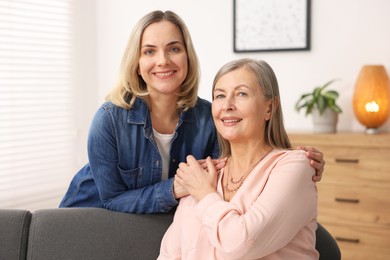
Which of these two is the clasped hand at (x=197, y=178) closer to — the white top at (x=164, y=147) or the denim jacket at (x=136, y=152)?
the denim jacket at (x=136, y=152)

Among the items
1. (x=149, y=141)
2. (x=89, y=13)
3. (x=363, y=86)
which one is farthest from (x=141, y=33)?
(x=89, y=13)

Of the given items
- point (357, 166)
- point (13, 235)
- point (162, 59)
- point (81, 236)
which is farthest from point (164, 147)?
point (357, 166)

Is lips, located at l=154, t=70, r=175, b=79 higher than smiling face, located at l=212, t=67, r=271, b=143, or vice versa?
lips, located at l=154, t=70, r=175, b=79

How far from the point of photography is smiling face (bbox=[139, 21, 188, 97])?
2.05 meters

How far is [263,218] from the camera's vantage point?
156cm

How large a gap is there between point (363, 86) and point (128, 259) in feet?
7.76

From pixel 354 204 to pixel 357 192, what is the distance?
8 cm

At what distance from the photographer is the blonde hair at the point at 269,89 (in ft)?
5.89

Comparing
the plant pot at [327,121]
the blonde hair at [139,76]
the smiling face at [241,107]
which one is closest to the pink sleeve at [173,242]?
the smiling face at [241,107]

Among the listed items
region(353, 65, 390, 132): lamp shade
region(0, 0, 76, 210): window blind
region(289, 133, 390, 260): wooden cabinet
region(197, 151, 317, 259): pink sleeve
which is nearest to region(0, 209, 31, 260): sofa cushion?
region(197, 151, 317, 259): pink sleeve

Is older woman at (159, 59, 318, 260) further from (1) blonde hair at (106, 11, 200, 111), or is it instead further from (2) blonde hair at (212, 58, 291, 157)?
(1) blonde hair at (106, 11, 200, 111)

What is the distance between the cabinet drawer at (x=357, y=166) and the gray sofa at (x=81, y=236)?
67.8 inches

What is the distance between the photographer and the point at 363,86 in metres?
3.74

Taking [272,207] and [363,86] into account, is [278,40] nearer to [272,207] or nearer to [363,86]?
[363,86]
